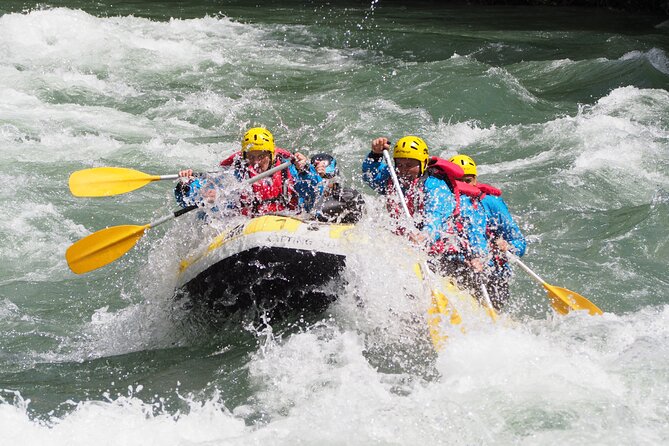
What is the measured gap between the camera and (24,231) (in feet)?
29.2

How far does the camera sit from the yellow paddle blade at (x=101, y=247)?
280 inches

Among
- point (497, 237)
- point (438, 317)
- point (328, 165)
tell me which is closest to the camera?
point (438, 317)

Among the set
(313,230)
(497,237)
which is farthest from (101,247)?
(497,237)

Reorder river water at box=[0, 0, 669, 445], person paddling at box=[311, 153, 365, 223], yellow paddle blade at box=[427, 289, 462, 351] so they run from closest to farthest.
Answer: river water at box=[0, 0, 669, 445], yellow paddle blade at box=[427, 289, 462, 351], person paddling at box=[311, 153, 365, 223]

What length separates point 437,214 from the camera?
6496 millimetres

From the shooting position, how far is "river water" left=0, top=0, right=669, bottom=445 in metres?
5.38

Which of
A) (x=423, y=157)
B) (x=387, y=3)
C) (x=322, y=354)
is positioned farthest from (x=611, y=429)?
(x=387, y=3)

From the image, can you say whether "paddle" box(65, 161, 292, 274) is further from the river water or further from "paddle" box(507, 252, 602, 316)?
"paddle" box(507, 252, 602, 316)

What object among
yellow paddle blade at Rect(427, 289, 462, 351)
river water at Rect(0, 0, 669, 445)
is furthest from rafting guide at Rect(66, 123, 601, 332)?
river water at Rect(0, 0, 669, 445)

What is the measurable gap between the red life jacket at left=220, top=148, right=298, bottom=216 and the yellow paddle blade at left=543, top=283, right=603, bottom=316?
6.43ft

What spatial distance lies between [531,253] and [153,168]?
172 inches

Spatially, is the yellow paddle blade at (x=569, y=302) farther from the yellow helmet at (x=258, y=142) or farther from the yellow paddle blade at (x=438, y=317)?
the yellow helmet at (x=258, y=142)

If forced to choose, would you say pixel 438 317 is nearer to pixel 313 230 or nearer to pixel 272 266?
pixel 313 230

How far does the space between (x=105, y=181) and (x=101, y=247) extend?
2.20ft
